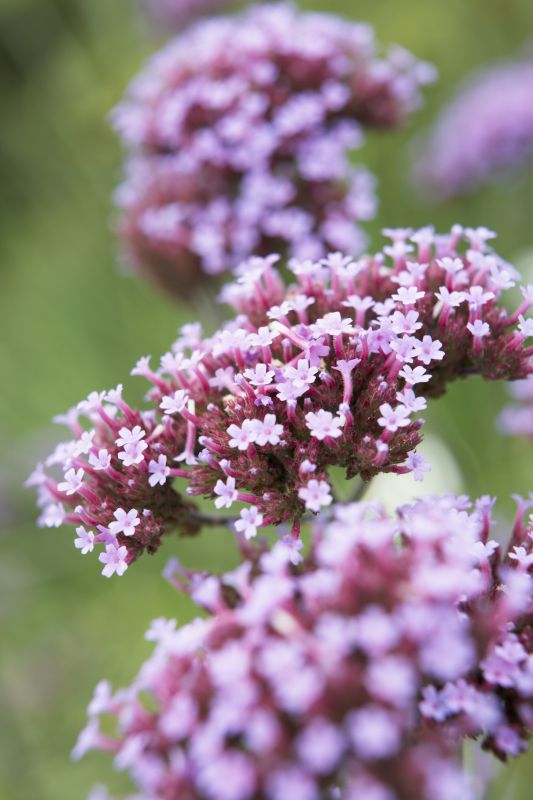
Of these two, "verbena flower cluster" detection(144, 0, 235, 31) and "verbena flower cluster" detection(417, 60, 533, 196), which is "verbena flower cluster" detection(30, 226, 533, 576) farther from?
"verbena flower cluster" detection(144, 0, 235, 31)

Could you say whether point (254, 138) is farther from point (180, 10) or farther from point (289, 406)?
point (180, 10)

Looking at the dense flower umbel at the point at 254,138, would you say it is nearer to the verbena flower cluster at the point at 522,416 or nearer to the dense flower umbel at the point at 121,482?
the verbena flower cluster at the point at 522,416

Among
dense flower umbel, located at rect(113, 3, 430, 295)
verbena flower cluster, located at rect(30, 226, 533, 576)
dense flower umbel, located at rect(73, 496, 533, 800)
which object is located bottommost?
dense flower umbel, located at rect(73, 496, 533, 800)

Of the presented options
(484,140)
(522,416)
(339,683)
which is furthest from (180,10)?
(339,683)

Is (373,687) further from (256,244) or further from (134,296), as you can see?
(134,296)

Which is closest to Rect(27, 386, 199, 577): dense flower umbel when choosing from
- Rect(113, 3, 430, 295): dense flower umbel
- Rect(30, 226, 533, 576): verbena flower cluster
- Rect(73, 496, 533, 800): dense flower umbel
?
Rect(30, 226, 533, 576): verbena flower cluster

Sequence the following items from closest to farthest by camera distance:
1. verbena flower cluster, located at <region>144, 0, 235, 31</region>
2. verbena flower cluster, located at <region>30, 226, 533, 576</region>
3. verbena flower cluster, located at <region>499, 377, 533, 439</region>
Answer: verbena flower cluster, located at <region>30, 226, 533, 576</region> < verbena flower cluster, located at <region>499, 377, 533, 439</region> < verbena flower cluster, located at <region>144, 0, 235, 31</region>

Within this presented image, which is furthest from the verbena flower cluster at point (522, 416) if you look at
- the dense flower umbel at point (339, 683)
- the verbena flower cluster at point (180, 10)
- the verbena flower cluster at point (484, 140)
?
the verbena flower cluster at point (180, 10)
